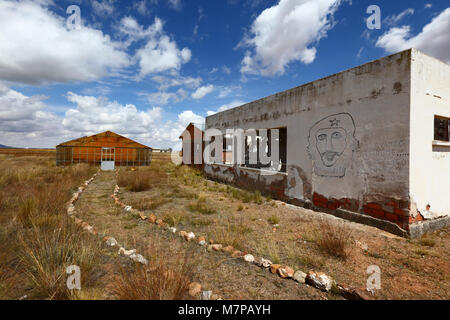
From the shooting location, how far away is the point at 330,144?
538 cm

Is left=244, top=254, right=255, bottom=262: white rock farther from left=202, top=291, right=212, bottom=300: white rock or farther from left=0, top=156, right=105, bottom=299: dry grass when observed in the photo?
left=0, top=156, right=105, bottom=299: dry grass

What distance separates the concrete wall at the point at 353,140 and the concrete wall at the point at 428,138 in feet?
0.58

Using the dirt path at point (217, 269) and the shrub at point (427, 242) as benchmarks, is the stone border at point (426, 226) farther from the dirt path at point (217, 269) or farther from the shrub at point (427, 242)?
the dirt path at point (217, 269)

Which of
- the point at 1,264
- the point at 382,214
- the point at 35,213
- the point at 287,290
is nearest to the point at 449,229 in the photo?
the point at 382,214

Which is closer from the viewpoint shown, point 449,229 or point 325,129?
point 449,229

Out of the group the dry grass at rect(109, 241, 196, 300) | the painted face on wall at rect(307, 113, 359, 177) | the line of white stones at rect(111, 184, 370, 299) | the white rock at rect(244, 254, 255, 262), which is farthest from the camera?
the painted face on wall at rect(307, 113, 359, 177)

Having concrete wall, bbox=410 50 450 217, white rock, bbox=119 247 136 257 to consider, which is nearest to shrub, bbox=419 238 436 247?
concrete wall, bbox=410 50 450 217

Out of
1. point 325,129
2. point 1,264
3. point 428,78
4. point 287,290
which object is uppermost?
point 428,78

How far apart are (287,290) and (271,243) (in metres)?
1.22

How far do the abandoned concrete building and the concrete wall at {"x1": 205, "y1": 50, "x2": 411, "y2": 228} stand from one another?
0.02 metres

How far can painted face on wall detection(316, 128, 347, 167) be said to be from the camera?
5.13 m

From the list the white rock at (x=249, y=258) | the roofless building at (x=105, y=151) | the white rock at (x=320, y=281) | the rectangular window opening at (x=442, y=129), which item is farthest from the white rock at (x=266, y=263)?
the roofless building at (x=105, y=151)
